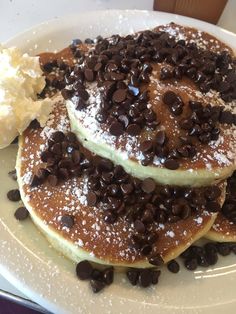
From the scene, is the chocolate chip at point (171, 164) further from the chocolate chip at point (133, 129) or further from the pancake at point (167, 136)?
the chocolate chip at point (133, 129)

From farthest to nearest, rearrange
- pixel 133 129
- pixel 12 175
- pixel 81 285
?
pixel 12 175
pixel 133 129
pixel 81 285

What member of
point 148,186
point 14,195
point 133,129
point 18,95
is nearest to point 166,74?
point 133,129

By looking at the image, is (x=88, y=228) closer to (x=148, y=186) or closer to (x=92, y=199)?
(x=92, y=199)

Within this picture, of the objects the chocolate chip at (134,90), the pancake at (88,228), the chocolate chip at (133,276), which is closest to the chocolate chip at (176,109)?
the chocolate chip at (134,90)

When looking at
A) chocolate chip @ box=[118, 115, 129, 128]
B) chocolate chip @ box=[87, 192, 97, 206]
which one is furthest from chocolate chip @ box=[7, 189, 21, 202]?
chocolate chip @ box=[118, 115, 129, 128]

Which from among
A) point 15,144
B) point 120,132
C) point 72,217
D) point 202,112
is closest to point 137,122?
point 120,132

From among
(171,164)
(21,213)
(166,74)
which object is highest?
(166,74)

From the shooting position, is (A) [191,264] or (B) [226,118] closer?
(A) [191,264]
